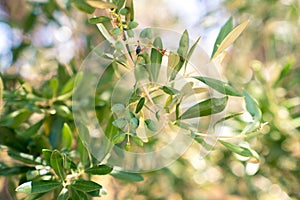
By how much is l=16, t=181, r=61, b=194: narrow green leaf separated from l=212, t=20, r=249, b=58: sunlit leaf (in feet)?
0.78

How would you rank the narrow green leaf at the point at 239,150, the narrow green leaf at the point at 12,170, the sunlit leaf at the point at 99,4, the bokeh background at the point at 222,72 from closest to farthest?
the sunlit leaf at the point at 99,4 < the narrow green leaf at the point at 239,150 < the narrow green leaf at the point at 12,170 < the bokeh background at the point at 222,72

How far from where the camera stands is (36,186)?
525mm

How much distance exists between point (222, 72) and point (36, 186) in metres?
0.46

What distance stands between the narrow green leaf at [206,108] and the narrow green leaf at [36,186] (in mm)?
172

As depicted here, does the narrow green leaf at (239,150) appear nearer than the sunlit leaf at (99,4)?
No

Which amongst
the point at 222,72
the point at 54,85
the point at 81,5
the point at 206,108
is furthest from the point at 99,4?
the point at 222,72

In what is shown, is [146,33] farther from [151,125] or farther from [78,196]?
[78,196]

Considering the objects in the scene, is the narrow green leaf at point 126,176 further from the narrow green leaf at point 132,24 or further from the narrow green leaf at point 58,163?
the narrow green leaf at point 132,24

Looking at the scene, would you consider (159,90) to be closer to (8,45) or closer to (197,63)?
(197,63)

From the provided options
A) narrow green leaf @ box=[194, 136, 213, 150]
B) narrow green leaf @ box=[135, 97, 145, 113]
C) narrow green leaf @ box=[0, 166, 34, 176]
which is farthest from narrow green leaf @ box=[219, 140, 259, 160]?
narrow green leaf @ box=[0, 166, 34, 176]

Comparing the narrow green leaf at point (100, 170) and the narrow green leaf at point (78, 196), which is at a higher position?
the narrow green leaf at point (100, 170)

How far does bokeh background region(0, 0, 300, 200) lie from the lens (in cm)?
97

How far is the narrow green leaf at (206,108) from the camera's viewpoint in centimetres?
53

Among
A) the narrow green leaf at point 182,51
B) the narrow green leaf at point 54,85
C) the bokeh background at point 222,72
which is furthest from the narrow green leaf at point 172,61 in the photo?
the bokeh background at point 222,72
